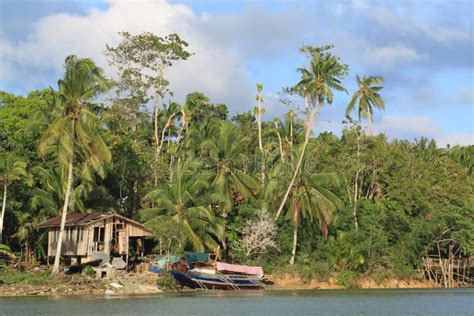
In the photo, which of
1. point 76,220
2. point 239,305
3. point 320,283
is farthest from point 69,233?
point 320,283

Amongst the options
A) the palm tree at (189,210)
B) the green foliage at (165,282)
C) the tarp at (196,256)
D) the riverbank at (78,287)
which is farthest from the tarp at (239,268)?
the riverbank at (78,287)

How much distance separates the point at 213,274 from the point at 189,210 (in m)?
4.22

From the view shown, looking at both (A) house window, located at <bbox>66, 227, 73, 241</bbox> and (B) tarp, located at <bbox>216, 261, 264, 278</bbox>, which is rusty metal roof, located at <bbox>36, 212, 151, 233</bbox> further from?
(B) tarp, located at <bbox>216, 261, 264, 278</bbox>

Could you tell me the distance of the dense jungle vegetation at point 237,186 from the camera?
1558 inches

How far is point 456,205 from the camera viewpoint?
152 ft

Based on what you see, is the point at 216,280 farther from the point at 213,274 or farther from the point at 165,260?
the point at 165,260

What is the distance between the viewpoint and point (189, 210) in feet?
129

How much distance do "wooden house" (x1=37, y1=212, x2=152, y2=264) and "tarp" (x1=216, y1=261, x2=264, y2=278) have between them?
460 centimetres

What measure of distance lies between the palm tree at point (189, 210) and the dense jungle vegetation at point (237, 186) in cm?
8

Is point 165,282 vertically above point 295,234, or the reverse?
point 295,234

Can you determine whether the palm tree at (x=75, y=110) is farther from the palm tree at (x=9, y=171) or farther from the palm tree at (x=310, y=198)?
the palm tree at (x=310, y=198)

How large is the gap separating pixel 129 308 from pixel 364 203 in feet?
74.7

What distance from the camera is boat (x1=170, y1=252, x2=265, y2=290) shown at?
36531 millimetres

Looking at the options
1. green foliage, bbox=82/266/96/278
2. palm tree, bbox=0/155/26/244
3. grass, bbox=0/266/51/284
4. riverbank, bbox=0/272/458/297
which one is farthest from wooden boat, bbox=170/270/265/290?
palm tree, bbox=0/155/26/244
